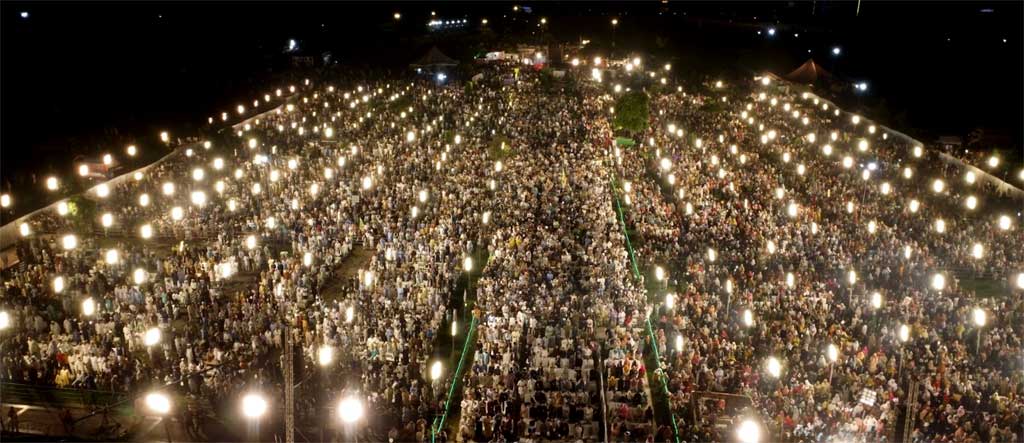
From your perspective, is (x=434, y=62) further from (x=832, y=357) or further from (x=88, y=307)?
(x=832, y=357)

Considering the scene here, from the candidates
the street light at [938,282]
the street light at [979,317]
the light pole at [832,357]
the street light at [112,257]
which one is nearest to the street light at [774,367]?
the light pole at [832,357]

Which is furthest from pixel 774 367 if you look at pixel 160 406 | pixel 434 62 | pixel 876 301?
pixel 434 62

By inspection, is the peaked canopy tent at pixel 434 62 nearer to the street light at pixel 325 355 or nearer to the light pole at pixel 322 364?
the light pole at pixel 322 364

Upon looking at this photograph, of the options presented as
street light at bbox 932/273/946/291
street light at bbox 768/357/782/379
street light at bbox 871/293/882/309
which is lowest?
street light at bbox 768/357/782/379

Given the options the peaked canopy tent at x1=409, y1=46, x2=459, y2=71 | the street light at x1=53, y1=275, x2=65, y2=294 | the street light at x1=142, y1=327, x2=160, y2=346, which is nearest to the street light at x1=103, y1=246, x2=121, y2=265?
the street light at x1=53, y1=275, x2=65, y2=294

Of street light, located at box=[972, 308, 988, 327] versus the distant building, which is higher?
the distant building

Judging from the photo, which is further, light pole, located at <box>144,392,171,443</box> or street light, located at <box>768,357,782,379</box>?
street light, located at <box>768,357,782,379</box>

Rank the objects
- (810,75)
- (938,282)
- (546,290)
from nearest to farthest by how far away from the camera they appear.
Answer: (938,282), (546,290), (810,75)

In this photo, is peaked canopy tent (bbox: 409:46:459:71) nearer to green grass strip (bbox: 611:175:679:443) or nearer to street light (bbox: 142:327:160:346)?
green grass strip (bbox: 611:175:679:443)

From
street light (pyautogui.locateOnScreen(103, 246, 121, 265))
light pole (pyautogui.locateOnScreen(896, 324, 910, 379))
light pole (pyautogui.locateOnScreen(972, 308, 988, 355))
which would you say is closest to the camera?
light pole (pyautogui.locateOnScreen(896, 324, 910, 379))
